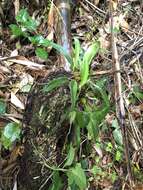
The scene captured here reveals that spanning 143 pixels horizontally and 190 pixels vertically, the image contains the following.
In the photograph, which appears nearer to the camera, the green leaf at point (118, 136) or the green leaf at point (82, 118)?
the green leaf at point (82, 118)

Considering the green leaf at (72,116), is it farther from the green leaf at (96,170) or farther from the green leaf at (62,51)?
the green leaf at (96,170)

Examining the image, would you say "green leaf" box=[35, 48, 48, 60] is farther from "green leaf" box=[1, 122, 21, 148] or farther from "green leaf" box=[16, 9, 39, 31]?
"green leaf" box=[1, 122, 21, 148]

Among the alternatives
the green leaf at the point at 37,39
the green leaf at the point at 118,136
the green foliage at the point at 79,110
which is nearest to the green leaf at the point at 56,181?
the green foliage at the point at 79,110

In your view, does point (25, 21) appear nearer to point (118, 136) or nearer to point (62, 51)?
point (62, 51)

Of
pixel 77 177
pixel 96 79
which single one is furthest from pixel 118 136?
pixel 77 177

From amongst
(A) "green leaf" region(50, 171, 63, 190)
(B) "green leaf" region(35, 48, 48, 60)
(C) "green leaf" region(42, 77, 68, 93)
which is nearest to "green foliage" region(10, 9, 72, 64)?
(B) "green leaf" region(35, 48, 48, 60)

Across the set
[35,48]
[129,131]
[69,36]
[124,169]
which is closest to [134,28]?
[69,36]

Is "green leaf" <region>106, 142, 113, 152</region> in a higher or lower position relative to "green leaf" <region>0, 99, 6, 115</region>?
lower
